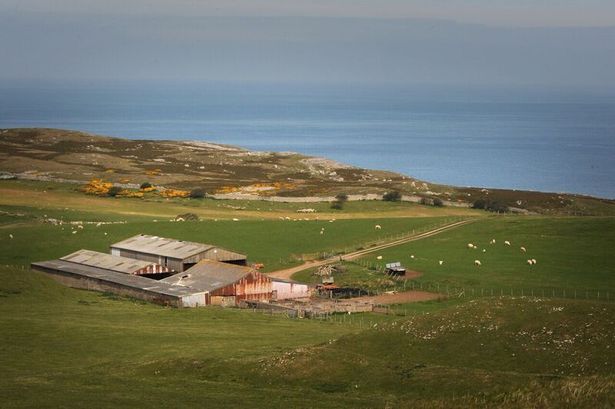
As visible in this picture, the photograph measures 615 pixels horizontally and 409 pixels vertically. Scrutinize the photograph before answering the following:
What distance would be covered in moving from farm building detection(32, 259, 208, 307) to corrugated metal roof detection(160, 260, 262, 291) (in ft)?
3.62

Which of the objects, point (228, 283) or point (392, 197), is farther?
point (392, 197)

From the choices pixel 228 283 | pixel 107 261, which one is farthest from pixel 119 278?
pixel 228 283

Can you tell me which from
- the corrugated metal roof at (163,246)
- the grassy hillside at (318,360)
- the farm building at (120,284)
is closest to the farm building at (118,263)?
the farm building at (120,284)

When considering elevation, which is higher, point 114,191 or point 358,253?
point 114,191

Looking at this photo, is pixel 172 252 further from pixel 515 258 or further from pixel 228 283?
pixel 515 258

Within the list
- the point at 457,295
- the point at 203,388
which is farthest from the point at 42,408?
the point at 457,295

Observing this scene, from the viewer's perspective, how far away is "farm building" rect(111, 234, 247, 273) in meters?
67.2

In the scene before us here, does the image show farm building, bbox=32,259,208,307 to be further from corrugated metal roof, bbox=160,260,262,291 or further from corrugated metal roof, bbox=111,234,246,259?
corrugated metal roof, bbox=111,234,246,259

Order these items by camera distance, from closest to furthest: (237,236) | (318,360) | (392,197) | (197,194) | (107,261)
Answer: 1. (318,360)
2. (107,261)
3. (237,236)
4. (392,197)
5. (197,194)

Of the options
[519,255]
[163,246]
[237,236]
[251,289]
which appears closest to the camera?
[251,289]

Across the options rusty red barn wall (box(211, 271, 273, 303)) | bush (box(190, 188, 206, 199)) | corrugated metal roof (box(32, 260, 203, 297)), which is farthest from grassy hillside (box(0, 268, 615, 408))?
bush (box(190, 188, 206, 199))

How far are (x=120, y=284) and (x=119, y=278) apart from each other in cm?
202

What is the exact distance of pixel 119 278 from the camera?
2480 inches

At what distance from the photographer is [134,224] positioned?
8181 cm
